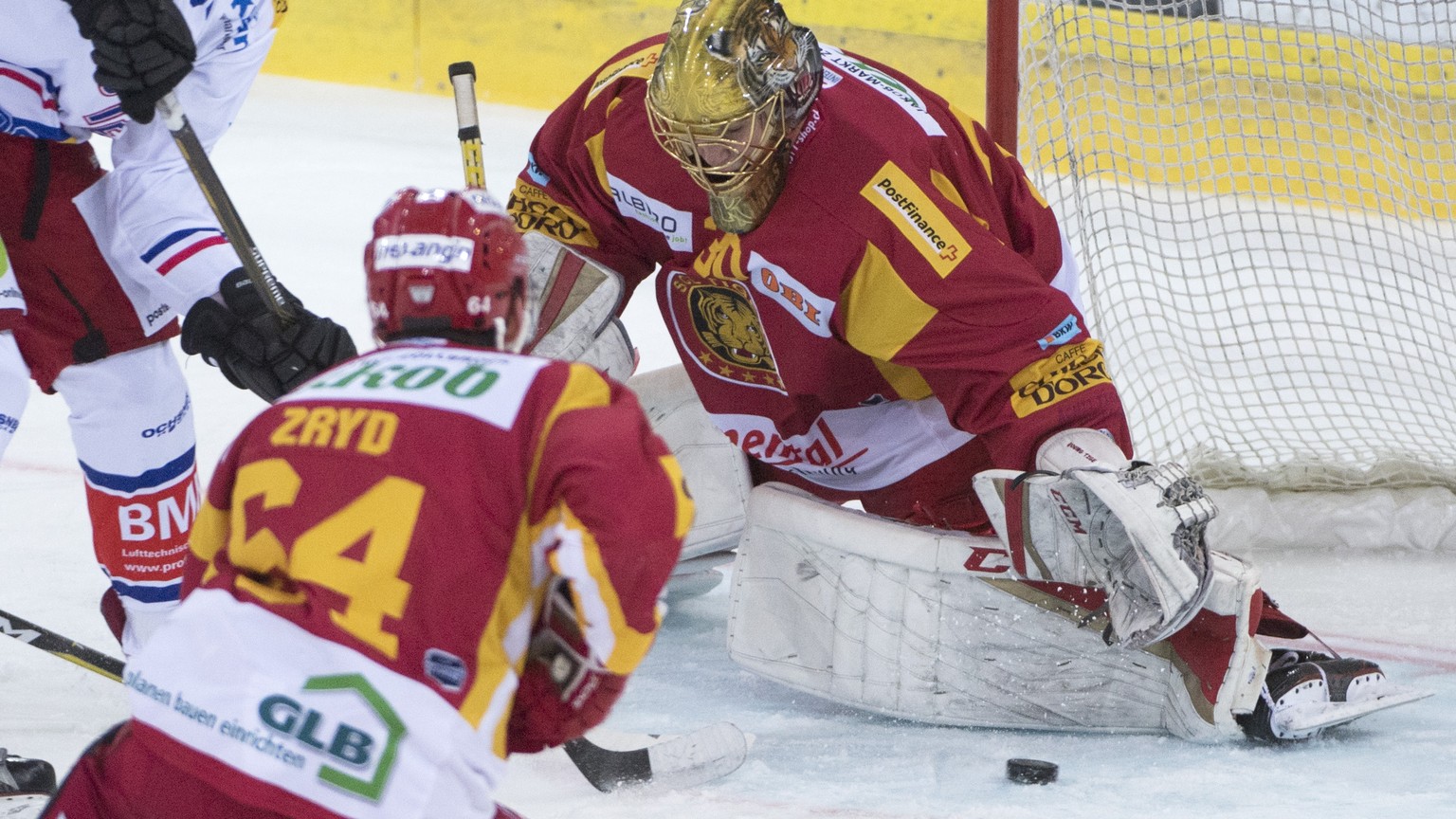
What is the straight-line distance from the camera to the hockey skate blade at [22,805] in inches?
73.6

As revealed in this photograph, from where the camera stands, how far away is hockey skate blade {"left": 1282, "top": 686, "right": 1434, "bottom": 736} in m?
2.17

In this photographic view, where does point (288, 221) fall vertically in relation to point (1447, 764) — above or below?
above

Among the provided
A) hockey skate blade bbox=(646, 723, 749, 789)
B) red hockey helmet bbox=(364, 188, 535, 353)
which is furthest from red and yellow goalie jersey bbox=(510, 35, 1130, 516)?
red hockey helmet bbox=(364, 188, 535, 353)

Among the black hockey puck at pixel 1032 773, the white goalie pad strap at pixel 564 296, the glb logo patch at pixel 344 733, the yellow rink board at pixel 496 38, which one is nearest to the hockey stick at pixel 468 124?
the white goalie pad strap at pixel 564 296

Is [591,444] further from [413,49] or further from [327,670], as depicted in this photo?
[413,49]

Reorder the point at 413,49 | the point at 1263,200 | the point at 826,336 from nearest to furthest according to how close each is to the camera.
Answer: the point at 826,336 < the point at 1263,200 < the point at 413,49

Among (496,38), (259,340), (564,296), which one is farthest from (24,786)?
(496,38)

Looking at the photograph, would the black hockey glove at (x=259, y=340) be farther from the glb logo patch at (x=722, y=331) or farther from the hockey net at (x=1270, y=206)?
the hockey net at (x=1270, y=206)

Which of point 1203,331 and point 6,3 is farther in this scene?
point 1203,331

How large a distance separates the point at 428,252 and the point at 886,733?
3.87ft

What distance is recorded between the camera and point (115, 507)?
7.19 feet

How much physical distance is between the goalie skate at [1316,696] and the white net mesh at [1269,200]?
0.95m

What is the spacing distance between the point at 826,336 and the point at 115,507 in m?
1.01

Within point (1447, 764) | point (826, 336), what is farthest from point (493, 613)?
point (1447, 764)
